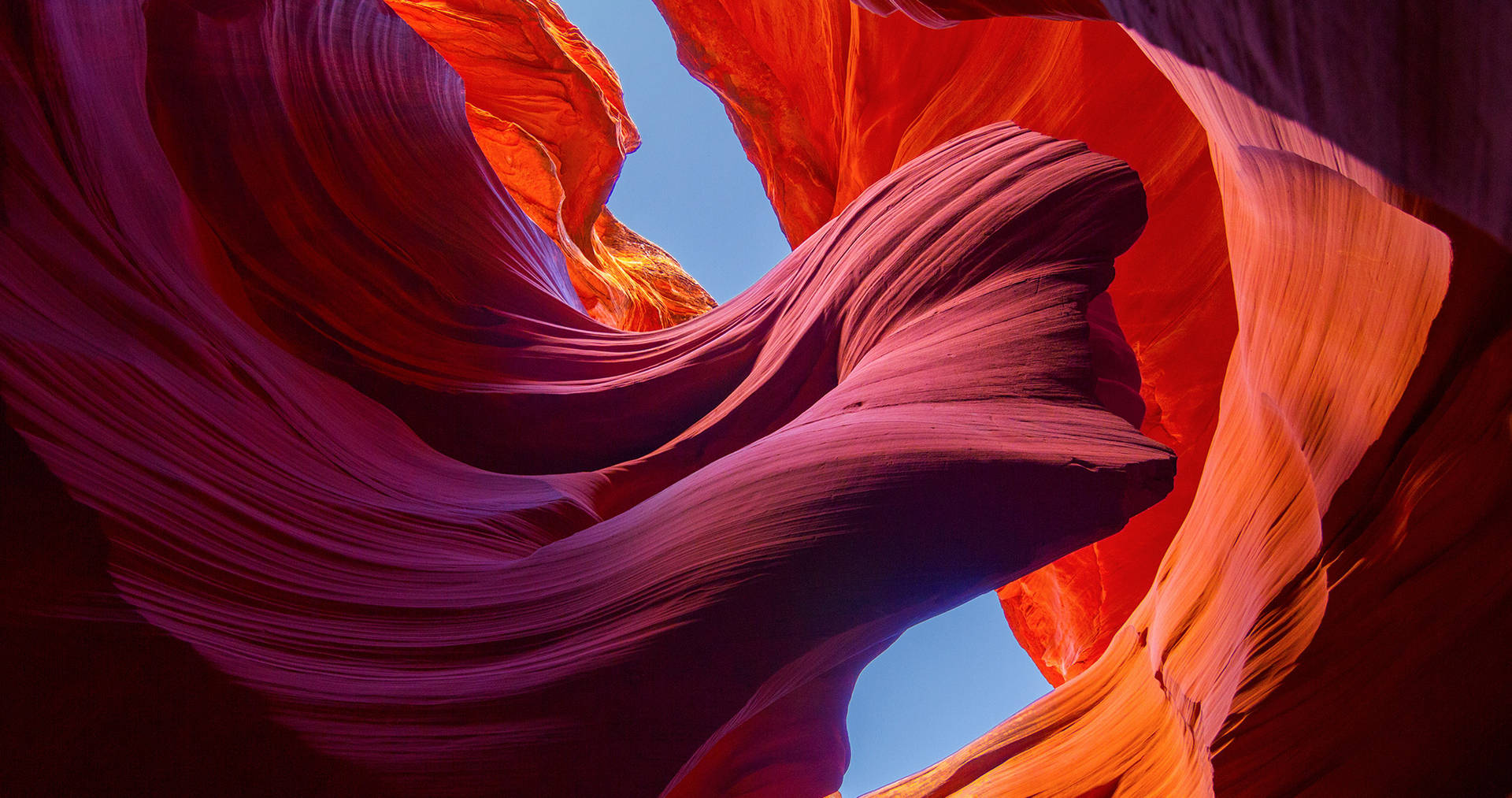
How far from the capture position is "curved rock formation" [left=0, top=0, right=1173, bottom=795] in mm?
1133

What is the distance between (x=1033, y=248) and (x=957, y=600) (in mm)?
1088

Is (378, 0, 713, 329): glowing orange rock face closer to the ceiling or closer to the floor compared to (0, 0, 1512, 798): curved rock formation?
closer to the ceiling

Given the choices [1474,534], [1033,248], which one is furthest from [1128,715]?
[1033,248]

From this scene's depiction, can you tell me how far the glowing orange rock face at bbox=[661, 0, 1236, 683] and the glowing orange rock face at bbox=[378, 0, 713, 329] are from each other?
1.44 m

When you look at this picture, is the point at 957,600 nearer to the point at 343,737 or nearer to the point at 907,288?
the point at 907,288

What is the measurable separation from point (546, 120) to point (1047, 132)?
545cm

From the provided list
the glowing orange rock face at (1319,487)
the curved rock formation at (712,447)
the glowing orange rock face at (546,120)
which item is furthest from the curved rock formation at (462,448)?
the glowing orange rock face at (546,120)

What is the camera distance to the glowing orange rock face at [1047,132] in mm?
3748

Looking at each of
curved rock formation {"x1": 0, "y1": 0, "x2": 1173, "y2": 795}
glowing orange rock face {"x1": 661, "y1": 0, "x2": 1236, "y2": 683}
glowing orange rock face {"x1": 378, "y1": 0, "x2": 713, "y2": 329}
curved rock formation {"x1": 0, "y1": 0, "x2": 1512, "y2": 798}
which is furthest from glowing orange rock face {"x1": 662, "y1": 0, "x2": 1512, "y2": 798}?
glowing orange rock face {"x1": 378, "y1": 0, "x2": 713, "y2": 329}

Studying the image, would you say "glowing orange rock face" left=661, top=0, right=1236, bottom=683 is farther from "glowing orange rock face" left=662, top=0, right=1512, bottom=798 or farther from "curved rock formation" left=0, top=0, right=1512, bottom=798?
"curved rock formation" left=0, top=0, right=1512, bottom=798

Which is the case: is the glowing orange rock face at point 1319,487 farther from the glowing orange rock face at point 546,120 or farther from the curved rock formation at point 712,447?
the glowing orange rock face at point 546,120

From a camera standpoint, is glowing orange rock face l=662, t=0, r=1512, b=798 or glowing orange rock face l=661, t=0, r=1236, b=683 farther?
glowing orange rock face l=661, t=0, r=1236, b=683

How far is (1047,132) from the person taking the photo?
403 centimetres

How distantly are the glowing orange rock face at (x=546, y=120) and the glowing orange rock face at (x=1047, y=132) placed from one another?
144 centimetres
